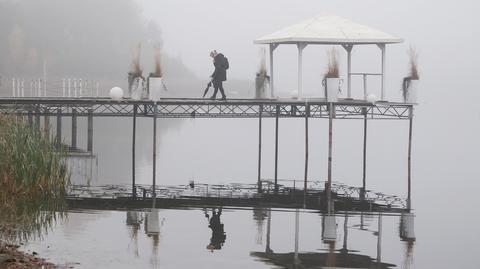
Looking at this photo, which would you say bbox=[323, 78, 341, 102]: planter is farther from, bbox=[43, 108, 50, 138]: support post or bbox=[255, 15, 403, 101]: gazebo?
bbox=[43, 108, 50, 138]: support post

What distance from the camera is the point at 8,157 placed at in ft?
73.0

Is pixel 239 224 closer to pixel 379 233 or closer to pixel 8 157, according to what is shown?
pixel 379 233

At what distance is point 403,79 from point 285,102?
444 centimetres

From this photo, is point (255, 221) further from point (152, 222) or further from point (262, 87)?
A: point (262, 87)

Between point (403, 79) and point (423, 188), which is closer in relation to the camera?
point (403, 79)

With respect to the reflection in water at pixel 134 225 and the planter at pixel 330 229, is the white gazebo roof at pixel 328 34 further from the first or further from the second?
the reflection in water at pixel 134 225

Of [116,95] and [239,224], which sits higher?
[116,95]

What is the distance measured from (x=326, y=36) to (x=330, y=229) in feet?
34.0

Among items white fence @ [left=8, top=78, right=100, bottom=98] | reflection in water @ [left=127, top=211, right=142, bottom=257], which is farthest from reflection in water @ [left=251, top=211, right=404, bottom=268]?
white fence @ [left=8, top=78, right=100, bottom=98]

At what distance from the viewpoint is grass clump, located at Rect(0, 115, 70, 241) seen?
71.5ft

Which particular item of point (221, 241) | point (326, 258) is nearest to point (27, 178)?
point (221, 241)

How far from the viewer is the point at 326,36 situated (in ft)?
105

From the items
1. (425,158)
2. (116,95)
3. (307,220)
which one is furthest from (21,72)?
(307,220)

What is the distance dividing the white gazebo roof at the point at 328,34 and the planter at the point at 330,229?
8.42 m
